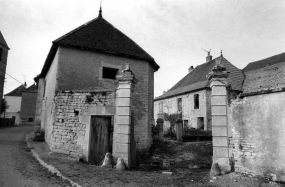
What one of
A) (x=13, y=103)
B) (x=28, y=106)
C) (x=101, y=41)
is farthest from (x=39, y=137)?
(x=13, y=103)

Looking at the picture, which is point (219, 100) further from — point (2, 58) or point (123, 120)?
point (2, 58)

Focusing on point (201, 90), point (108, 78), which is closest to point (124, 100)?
point (108, 78)

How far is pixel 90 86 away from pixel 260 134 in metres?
7.54

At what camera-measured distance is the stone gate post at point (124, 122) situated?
22.6 ft

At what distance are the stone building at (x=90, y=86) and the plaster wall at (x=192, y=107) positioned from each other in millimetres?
7944

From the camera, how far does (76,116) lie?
26.3ft

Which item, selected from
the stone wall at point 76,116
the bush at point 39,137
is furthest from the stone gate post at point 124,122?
the bush at point 39,137

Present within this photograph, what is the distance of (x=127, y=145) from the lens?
6.88m

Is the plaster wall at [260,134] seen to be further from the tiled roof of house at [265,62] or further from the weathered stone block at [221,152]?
the tiled roof of house at [265,62]

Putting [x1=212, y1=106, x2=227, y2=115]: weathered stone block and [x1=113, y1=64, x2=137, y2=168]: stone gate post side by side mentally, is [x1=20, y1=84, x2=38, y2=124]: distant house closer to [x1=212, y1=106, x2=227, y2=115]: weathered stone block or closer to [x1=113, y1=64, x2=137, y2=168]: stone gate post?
[x1=113, y1=64, x2=137, y2=168]: stone gate post

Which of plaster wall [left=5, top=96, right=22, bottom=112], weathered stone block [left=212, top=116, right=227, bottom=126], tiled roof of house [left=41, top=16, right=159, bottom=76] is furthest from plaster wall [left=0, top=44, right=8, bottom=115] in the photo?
weathered stone block [left=212, top=116, right=227, bottom=126]

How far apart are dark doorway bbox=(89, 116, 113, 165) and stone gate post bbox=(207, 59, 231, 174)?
13.2ft

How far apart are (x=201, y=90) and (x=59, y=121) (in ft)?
46.5

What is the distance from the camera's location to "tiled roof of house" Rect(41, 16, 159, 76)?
9909mm
